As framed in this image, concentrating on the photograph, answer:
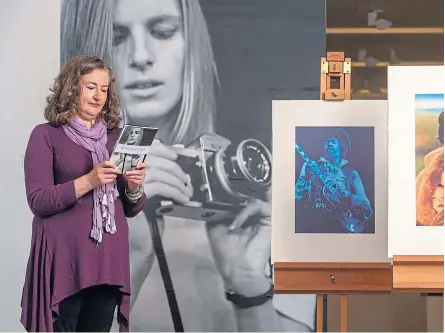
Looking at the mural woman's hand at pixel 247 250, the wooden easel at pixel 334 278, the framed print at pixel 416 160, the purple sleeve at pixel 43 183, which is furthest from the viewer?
the mural woman's hand at pixel 247 250

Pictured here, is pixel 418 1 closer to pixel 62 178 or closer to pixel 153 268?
pixel 153 268

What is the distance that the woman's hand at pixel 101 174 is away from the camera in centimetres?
245

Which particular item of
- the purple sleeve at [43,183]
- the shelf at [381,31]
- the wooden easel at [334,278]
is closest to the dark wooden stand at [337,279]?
the wooden easel at [334,278]

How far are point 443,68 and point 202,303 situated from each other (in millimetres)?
2003

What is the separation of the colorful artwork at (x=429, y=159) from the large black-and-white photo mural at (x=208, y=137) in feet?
4.90

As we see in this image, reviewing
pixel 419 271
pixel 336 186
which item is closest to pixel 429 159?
pixel 419 271

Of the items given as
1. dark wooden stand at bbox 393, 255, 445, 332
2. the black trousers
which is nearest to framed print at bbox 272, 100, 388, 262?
dark wooden stand at bbox 393, 255, 445, 332

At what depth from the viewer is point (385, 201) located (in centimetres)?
317

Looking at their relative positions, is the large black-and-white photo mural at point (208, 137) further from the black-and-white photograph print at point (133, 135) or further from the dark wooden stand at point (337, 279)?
the black-and-white photograph print at point (133, 135)

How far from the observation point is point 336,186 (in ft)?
10.5

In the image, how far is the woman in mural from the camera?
Result: 2674 millimetres

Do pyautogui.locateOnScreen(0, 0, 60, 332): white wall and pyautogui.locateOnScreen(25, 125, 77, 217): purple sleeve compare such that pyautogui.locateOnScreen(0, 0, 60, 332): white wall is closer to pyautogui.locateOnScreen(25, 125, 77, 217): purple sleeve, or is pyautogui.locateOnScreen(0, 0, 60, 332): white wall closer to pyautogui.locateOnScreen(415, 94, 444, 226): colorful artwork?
pyautogui.locateOnScreen(25, 125, 77, 217): purple sleeve

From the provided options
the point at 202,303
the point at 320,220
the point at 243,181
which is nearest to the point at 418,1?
the point at 243,181

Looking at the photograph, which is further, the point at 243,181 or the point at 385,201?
the point at 243,181
